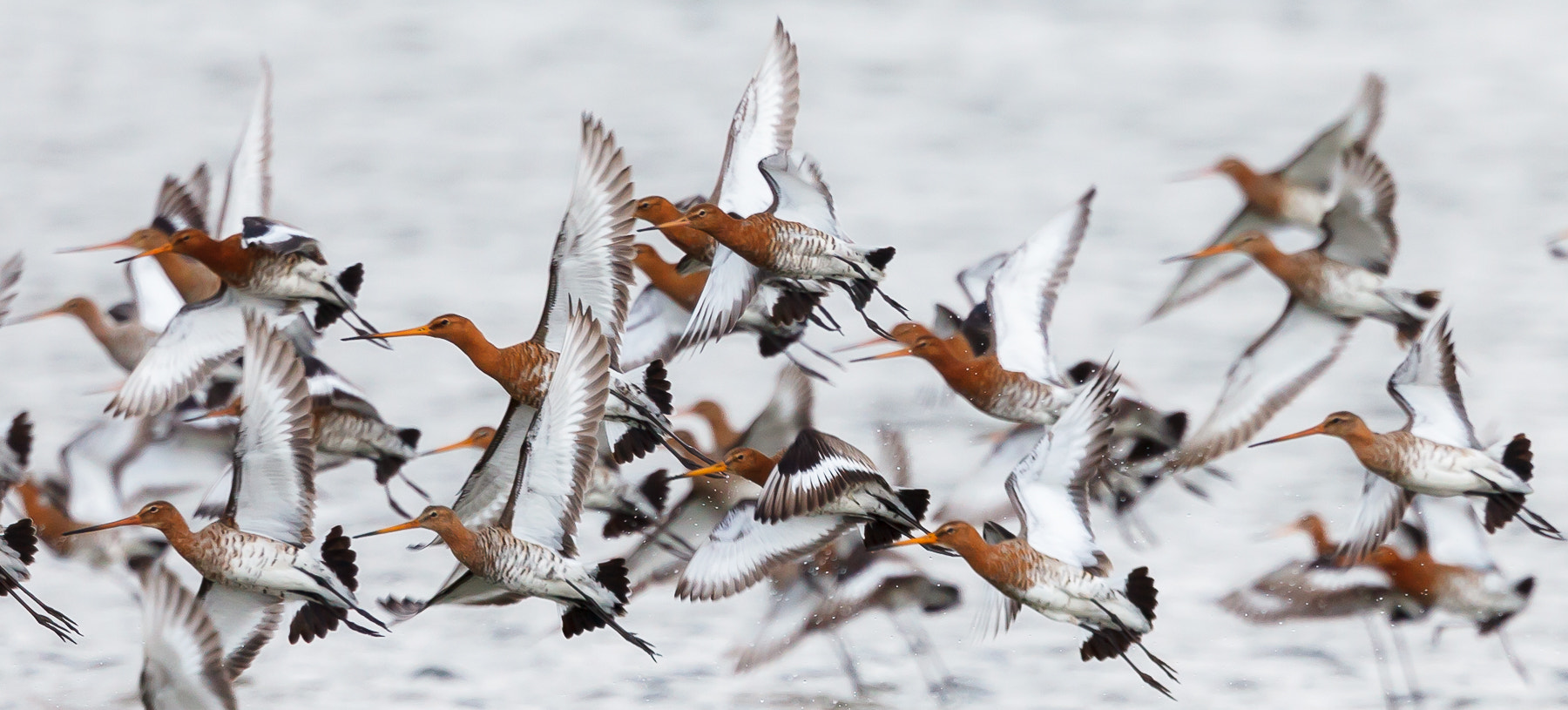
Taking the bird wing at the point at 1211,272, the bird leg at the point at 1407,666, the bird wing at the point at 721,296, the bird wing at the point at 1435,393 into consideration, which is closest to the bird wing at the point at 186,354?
the bird wing at the point at 721,296

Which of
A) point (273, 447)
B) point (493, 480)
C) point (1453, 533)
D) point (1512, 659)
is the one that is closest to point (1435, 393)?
point (1453, 533)

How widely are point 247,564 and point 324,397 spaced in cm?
175

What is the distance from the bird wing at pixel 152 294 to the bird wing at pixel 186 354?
1738 millimetres

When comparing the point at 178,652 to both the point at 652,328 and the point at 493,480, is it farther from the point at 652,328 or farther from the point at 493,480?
the point at 652,328

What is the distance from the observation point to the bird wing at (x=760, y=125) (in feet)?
Result: 25.0

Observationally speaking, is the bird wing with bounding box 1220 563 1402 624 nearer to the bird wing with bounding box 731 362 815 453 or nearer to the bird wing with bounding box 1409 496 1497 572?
the bird wing with bounding box 1409 496 1497 572

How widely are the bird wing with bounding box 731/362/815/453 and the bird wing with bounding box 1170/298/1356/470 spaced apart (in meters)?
1.62

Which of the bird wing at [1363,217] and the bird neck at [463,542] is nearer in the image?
the bird neck at [463,542]

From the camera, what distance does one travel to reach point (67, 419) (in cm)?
1146

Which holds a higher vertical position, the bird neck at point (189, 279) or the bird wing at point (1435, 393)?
the bird wing at point (1435, 393)

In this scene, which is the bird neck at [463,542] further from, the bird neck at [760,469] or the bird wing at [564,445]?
the bird neck at [760,469]

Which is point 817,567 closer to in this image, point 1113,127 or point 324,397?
point 324,397

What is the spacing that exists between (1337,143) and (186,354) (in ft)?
15.6

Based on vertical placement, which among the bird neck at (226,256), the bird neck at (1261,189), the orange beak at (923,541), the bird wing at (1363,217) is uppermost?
the bird neck at (1261,189)
